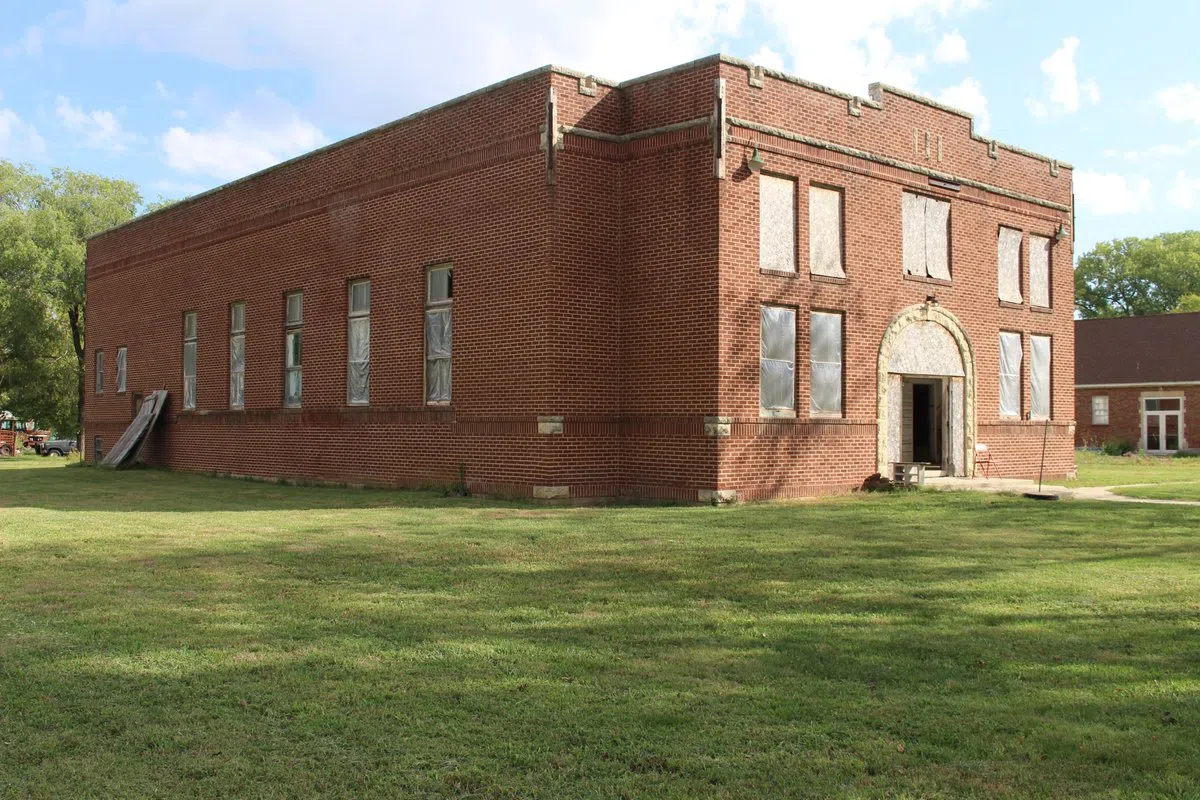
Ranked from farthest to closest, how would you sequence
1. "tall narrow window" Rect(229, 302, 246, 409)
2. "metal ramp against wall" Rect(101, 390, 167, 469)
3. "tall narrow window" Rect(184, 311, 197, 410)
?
"metal ramp against wall" Rect(101, 390, 167, 469) < "tall narrow window" Rect(184, 311, 197, 410) < "tall narrow window" Rect(229, 302, 246, 409)

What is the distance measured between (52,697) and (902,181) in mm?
17163

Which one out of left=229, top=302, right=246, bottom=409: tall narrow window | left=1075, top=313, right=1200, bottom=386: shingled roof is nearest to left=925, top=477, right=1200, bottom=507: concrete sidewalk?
left=229, top=302, right=246, bottom=409: tall narrow window

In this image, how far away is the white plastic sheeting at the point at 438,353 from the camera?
62.6 feet

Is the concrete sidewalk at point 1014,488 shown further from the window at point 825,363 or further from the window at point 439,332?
the window at point 439,332

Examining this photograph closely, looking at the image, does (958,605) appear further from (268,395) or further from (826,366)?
(268,395)

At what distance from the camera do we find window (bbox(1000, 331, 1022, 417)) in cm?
2192

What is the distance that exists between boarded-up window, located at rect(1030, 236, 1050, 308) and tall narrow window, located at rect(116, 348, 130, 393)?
2386cm

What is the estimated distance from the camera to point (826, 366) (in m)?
18.3

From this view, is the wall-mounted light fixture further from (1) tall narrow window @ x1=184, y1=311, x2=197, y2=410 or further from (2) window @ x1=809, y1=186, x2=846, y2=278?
(1) tall narrow window @ x1=184, y1=311, x2=197, y2=410

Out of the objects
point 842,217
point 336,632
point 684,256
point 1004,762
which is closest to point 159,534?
point 336,632

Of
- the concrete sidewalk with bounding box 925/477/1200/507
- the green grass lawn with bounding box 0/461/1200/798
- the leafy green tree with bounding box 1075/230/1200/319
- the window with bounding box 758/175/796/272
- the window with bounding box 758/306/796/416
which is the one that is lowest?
the green grass lawn with bounding box 0/461/1200/798

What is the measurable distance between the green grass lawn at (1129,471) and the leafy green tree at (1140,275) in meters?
49.7

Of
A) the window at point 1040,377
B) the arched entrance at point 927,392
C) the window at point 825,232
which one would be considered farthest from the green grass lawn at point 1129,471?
the window at point 825,232

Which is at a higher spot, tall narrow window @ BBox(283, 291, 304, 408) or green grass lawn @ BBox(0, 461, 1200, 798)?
tall narrow window @ BBox(283, 291, 304, 408)
